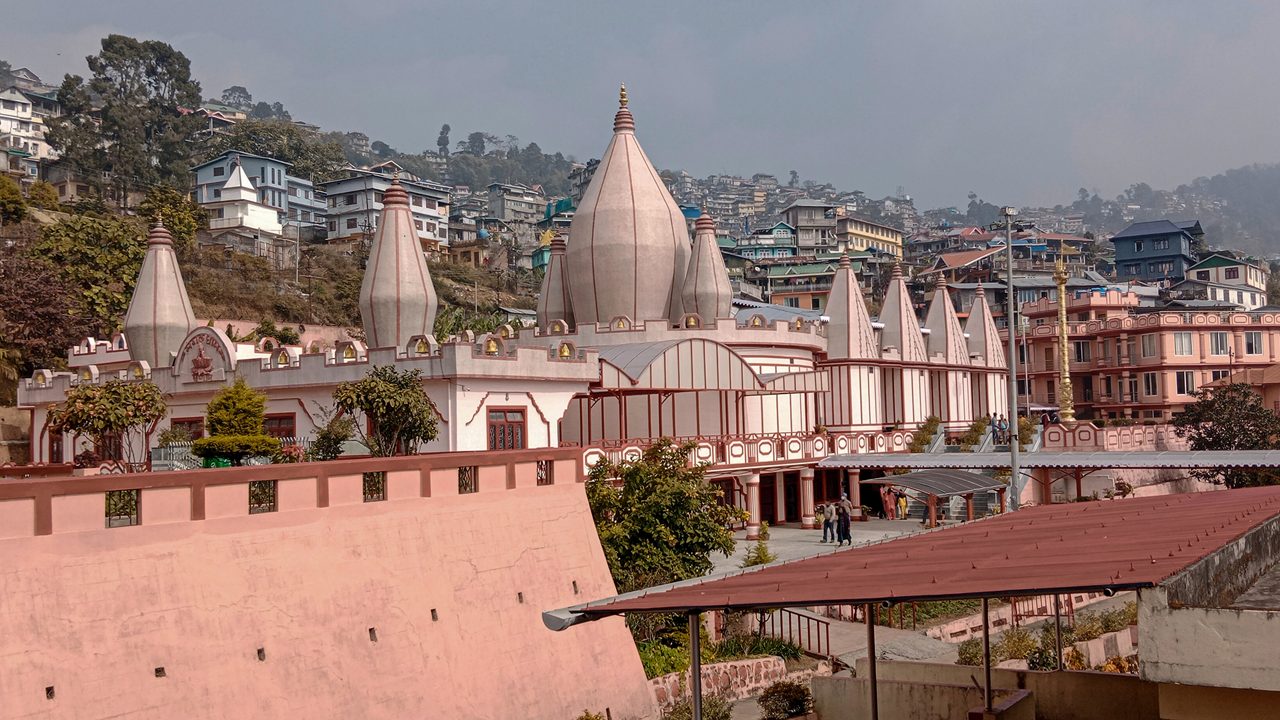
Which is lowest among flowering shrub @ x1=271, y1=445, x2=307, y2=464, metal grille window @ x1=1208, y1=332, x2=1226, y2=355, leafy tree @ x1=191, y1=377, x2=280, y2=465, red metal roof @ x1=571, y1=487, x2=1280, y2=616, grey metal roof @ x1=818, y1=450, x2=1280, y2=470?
grey metal roof @ x1=818, y1=450, x2=1280, y2=470

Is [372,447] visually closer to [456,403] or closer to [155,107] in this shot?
[456,403]

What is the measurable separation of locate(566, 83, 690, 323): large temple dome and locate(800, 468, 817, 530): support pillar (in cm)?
798

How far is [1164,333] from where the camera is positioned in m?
71.0

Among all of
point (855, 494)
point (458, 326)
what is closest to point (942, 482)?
point (855, 494)

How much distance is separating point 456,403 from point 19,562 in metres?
17.2

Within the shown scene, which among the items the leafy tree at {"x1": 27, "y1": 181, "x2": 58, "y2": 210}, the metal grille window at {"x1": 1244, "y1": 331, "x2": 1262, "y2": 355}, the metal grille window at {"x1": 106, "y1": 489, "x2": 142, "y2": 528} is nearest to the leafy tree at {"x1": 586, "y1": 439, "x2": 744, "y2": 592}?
the metal grille window at {"x1": 106, "y1": 489, "x2": 142, "y2": 528}

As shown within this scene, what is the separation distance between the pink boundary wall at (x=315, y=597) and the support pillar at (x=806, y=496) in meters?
19.1

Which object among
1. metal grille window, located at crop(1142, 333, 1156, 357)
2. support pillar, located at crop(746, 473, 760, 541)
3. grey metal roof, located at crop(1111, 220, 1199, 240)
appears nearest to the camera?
support pillar, located at crop(746, 473, 760, 541)

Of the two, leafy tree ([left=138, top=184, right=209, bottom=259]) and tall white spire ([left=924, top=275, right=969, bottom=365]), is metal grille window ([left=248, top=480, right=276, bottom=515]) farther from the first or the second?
leafy tree ([left=138, top=184, right=209, bottom=259])

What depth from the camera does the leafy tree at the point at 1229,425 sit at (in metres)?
48.6

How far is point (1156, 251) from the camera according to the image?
416ft

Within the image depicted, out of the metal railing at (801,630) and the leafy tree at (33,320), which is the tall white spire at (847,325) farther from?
the leafy tree at (33,320)

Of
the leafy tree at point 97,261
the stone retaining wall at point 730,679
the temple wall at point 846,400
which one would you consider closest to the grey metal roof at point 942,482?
the temple wall at point 846,400

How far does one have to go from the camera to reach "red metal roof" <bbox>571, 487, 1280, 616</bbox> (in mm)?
9836
